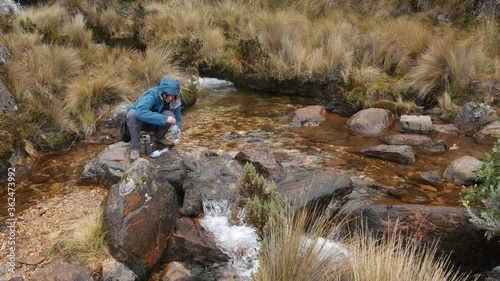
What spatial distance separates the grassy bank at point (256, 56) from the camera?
723 cm

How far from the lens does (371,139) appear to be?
6.98m

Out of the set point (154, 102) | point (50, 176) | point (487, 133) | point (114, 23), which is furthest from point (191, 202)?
point (114, 23)

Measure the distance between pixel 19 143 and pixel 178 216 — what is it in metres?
2.93

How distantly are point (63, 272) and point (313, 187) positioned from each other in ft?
9.00

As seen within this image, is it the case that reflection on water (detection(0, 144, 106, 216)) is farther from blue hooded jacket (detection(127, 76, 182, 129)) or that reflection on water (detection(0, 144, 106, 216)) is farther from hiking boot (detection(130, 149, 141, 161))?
blue hooded jacket (detection(127, 76, 182, 129))

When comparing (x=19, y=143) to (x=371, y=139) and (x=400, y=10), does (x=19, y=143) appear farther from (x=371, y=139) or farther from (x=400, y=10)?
(x=400, y=10)

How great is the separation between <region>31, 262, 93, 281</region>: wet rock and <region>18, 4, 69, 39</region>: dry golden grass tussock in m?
7.85

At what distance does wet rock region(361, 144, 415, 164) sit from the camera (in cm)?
600

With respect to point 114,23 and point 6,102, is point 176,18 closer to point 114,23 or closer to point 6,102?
point 114,23

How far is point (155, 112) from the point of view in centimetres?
520

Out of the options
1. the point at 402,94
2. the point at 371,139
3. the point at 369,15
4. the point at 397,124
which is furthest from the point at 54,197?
the point at 369,15

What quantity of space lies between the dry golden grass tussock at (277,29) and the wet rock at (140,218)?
21.0 ft

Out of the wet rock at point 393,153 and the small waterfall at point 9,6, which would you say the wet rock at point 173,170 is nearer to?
the wet rock at point 393,153

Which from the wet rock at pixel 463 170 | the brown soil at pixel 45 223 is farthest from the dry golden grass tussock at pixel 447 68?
the brown soil at pixel 45 223
